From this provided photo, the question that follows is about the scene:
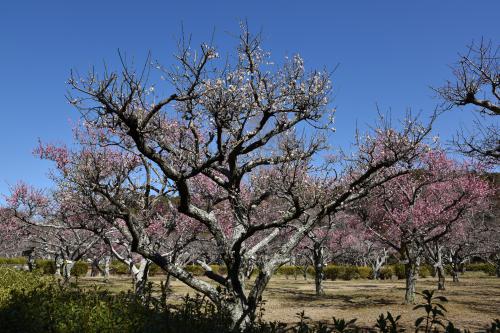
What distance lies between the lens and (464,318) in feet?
50.6

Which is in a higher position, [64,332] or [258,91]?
[258,91]

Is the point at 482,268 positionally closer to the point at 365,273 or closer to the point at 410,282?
the point at 365,273

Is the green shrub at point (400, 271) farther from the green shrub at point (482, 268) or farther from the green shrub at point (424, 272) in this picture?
the green shrub at point (482, 268)

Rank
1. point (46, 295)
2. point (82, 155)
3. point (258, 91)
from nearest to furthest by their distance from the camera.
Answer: point (46, 295)
point (258, 91)
point (82, 155)

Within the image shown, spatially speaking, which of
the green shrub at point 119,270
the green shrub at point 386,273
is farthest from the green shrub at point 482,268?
the green shrub at point 119,270

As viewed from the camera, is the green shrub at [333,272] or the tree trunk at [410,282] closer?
the tree trunk at [410,282]

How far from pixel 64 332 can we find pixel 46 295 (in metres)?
1.85

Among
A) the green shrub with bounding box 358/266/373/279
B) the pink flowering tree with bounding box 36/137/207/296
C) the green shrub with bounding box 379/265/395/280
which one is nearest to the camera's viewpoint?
the pink flowering tree with bounding box 36/137/207/296

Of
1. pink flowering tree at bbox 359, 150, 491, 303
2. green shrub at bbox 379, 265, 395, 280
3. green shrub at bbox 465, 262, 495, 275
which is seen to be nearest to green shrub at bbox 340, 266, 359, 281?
green shrub at bbox 379, 265, 395, 280

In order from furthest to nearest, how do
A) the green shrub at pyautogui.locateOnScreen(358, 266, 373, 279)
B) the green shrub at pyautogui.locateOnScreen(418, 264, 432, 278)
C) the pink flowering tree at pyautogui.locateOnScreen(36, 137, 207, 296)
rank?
1. the green shrub at pyautogui.locateOnScreen(418, 264, 432, 278)
2. the green shrub at pyautogui.locateOnScreen(358, 266, 373, 279)
3. the pink flowering tree at pyautogui.locateOnScreen(36, 137, 207, 296)

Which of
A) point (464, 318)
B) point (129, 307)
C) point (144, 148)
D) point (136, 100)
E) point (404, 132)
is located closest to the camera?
point (129, 307)

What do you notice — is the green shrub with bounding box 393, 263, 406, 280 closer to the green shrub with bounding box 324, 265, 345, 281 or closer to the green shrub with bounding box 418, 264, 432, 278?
the green shrub with bounding box 418, 264, 432, 278

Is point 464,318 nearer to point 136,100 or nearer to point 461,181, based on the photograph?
point 461,181

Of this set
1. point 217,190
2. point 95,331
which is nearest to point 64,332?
point 95,331
